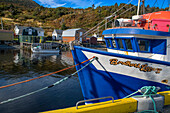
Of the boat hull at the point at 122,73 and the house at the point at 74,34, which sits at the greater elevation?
the house at the point at 74,34

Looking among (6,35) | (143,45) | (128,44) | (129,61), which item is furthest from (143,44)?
(6,35)

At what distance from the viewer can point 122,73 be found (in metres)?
6.39

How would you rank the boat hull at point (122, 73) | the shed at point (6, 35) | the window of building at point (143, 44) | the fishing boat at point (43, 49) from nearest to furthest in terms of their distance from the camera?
the boat hull at point (122, 73) → the window of building at point (143, 44) → the fishing boat at point (43, 49) → the shed at point (6, 35)

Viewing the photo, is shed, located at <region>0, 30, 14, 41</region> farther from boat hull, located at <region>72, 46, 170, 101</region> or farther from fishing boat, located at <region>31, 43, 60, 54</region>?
boat hull, located at <region>72, 46, 170, 101</region>

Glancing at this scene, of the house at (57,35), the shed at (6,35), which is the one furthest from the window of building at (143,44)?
the house at (57,35)

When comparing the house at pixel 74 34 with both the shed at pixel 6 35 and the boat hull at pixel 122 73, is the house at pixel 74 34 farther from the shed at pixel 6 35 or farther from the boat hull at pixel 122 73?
the boat hull at pixel 122 73

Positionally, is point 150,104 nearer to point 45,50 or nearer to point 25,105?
point 25,105

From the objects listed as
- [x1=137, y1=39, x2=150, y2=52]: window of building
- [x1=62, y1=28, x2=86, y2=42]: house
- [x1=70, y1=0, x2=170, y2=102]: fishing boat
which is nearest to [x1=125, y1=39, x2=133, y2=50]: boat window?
[x1=70, y1=0, x2=170, y2=102]: fishing boat

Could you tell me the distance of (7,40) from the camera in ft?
168

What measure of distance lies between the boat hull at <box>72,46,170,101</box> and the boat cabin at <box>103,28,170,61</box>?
4.64 ft

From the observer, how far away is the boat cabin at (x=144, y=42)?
7.24 m

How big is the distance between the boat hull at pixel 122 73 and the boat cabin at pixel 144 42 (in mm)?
1413

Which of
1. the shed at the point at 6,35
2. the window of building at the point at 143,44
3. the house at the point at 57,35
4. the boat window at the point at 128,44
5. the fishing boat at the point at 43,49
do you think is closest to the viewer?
the window of building at the point at 143,44

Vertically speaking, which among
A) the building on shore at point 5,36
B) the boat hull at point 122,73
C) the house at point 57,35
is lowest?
the boat hull at point 122,73
